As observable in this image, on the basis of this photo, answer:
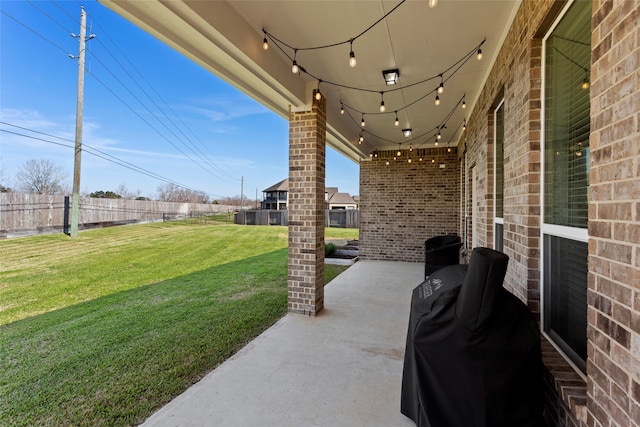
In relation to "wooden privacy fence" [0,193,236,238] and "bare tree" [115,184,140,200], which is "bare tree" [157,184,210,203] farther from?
"wooden privacy fence" [0,193,236,238]

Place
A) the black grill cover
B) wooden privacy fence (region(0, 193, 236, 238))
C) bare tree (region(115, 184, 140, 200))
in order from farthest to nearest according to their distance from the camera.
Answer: bare tree (region(115, 184, 140, 200))
wooden privacy fence (region(0, 193, 236, 238))
the black grill cover

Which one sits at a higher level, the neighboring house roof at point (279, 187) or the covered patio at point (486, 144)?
the neighboring house roof at point (279, 187)

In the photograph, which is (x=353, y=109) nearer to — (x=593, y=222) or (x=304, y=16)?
(x=304, y=16)

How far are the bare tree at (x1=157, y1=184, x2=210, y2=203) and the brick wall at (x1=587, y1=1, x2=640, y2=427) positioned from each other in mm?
24374

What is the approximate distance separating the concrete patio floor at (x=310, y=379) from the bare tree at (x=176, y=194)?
21965 millimetres

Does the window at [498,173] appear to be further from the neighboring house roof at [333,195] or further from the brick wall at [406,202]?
the neighboring house roof at [333,195]

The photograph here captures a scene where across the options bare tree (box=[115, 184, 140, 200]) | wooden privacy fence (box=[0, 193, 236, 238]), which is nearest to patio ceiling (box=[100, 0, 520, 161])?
wooden privacy fence (box=[0, 193, 236, 238])

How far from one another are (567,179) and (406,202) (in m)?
6.54

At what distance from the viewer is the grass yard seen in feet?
7.26

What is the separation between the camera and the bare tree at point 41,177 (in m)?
7.49

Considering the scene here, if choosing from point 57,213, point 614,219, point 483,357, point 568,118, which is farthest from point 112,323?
point 57,213

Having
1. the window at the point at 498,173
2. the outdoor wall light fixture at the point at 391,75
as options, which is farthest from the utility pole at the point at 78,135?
the window at the point at 498,173

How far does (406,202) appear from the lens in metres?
8.19

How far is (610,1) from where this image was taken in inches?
42.1
